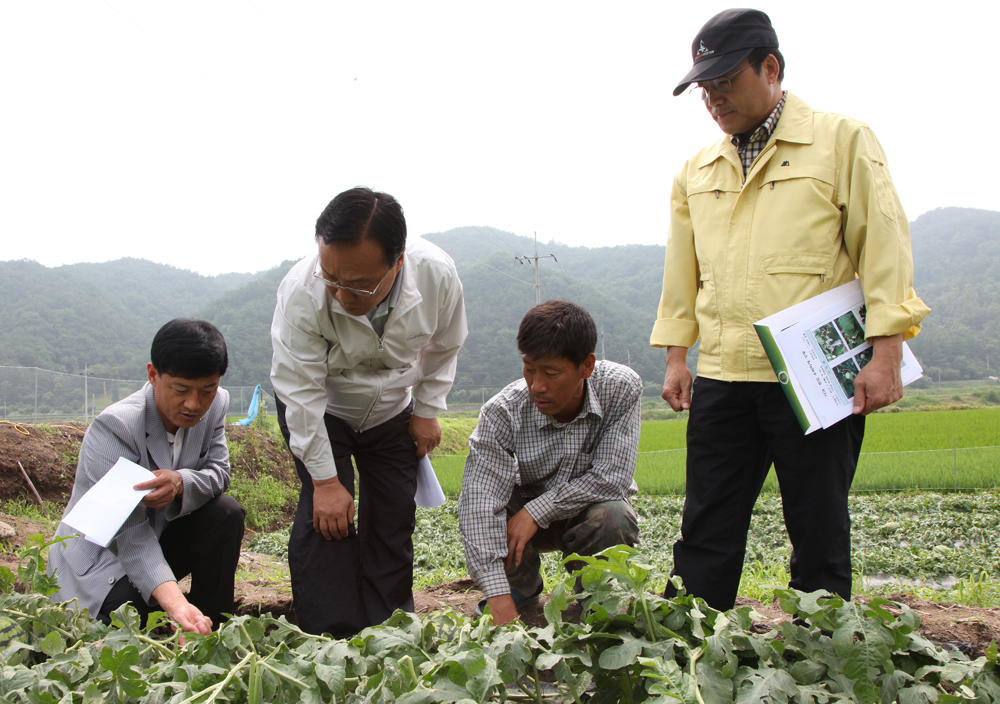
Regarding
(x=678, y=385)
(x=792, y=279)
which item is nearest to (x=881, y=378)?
(x=792, y=279)

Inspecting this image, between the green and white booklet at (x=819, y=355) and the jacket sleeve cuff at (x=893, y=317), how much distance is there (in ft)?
0.22

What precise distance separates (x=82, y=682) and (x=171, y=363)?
1121mm

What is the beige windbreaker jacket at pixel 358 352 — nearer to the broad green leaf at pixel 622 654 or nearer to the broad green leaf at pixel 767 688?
the broad green leaf at pixel 622 654

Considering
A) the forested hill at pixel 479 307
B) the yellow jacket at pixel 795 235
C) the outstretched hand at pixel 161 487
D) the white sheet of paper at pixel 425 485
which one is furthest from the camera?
the forested hill at pixel 479 307

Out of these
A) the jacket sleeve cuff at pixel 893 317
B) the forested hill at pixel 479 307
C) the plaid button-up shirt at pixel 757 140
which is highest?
the plaid button-up shirt at pixel 757 140

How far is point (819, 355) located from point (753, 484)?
42cm

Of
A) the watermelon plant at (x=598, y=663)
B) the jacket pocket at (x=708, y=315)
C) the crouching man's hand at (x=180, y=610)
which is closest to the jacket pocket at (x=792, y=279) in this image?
the jacket pocket at (x=708, y=315)

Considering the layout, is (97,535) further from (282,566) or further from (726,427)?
(282,566)

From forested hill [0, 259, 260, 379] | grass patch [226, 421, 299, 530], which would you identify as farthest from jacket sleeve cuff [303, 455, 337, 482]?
forested hill [0, 259, 260, 379]

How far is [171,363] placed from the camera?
2094 millimetres

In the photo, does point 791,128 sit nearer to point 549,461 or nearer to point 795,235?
point 795,235

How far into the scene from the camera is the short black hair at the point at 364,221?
192cm

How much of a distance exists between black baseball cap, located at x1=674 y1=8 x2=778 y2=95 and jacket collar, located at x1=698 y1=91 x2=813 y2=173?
186 millimetres

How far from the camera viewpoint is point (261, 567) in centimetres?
406
